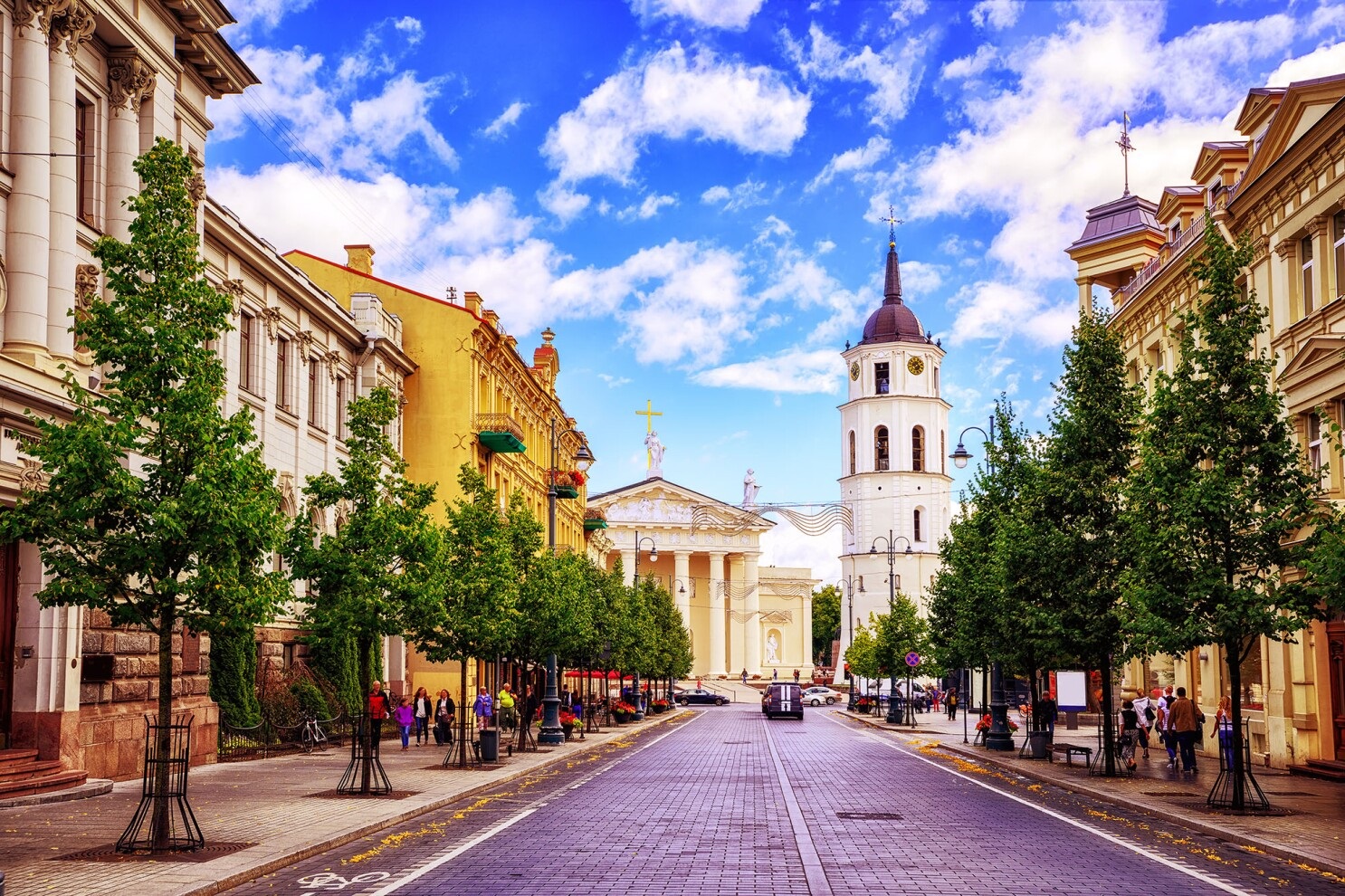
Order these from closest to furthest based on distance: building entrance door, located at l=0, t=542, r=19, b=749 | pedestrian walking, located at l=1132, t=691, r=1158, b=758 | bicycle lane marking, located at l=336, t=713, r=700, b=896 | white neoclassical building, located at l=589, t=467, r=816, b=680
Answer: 1. bicycle lane marking, located at l=336, t=713, r=700, b=896
2. building entrance door, located at l=0, t=542, r=19, b=749
3. pedestrian walking, located at l=1132, t=691, r=1158, b=758
4. white neoclassical building, located at l=589, t=467, r=816, b=680

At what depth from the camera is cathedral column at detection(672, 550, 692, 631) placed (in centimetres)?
12900

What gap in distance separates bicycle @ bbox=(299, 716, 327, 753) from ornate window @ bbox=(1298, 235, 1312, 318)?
928 inches

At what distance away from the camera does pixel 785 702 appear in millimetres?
70188

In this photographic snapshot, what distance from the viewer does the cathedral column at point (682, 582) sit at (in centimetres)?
12900

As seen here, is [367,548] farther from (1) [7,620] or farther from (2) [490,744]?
(2) [490,744]

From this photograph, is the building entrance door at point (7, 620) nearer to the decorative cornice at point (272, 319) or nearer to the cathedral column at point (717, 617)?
the decorative cornice at point (272, 319)

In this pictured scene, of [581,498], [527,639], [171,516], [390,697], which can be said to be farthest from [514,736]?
[581,498]

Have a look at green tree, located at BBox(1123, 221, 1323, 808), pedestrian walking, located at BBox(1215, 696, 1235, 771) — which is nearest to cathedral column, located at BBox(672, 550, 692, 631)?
pedestrian walking, located at BBox(1215, 696, 1235, 771)

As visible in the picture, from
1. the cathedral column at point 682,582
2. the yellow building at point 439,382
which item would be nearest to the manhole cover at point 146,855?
the yellow building at point 439,382

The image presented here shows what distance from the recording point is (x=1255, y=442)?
21656 mm

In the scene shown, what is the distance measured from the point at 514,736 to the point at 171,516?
3016 cm

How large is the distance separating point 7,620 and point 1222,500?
58.0 ft

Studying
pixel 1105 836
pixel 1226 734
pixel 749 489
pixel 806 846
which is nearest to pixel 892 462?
pixel 749 489

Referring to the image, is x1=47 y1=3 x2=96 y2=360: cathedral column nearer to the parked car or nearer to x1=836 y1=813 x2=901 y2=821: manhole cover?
x1=836 y1=813 x2=901 y2=821: manhole cover
